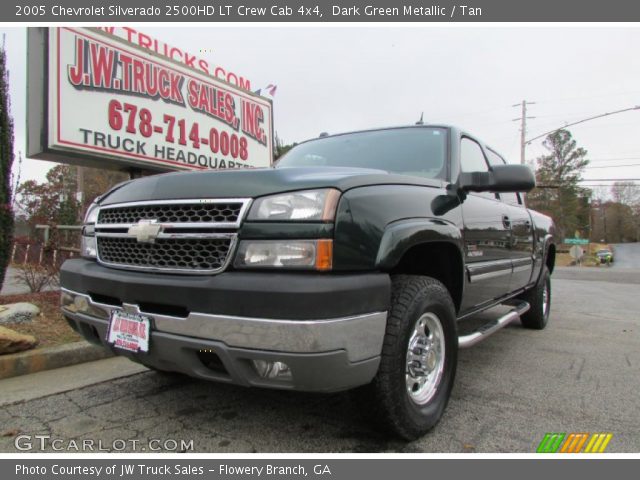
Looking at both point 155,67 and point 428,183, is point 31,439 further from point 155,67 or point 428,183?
point 155,67

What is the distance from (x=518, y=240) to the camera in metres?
4.25

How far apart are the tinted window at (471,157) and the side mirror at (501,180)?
11.7 inches

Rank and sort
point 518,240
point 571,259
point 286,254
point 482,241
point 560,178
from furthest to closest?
point 560,178, point 571,259, point 518,240, point 482,241, point 286,254

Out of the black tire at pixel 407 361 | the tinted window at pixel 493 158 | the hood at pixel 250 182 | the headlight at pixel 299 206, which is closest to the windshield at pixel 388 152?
the hood at pixel 250 182

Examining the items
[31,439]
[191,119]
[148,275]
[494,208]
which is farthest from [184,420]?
[191,119]

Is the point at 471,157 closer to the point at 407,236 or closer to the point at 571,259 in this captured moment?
the point at 407,236

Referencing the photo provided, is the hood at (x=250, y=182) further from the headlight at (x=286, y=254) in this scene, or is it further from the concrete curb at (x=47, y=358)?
the concrete curb at (x=47, y=358)

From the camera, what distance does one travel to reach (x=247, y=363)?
1929 millimetres

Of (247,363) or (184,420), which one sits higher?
(247,363)

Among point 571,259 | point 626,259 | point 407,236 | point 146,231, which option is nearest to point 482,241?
point 407,236

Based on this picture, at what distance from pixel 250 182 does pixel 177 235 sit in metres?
0.43

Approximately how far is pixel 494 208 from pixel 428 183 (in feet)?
4.16

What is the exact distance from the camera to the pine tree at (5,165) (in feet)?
16.1

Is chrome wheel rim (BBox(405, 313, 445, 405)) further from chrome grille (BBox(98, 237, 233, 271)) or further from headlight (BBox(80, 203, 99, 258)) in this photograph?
headlight (BBox(80, 203, 99, 258))
